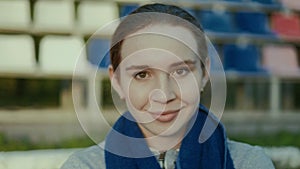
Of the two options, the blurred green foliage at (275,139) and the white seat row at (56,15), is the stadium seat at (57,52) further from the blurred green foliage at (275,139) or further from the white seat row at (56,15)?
the blurred green foliage at (275,139)

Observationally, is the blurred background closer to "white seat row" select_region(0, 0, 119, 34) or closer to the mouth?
"white seat row" select_region(0, 0, 119, 34)

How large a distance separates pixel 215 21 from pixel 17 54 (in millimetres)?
1026

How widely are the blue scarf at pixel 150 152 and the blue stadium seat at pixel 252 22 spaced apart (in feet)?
8.06

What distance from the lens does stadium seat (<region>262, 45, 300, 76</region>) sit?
132 inches

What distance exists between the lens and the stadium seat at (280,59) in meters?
3.36

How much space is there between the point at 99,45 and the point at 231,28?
2.88ft

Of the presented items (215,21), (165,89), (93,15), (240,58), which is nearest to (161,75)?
(165,89)

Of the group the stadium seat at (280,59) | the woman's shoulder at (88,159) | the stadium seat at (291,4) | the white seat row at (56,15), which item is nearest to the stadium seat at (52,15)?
the white seat row at (56,15)

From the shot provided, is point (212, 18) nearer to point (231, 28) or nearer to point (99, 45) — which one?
point (231, 28)

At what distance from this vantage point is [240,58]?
10.7 feet

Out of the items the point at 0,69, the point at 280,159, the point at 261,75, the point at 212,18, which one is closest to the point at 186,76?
the point at 280,159

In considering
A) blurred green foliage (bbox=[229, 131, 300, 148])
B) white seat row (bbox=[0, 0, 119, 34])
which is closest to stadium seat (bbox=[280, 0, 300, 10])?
blurred green foliage (bbox=[229, 131, 300, 148])

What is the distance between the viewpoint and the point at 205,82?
2.71 feet

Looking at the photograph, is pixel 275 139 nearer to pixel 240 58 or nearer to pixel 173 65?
pixel 240 58
